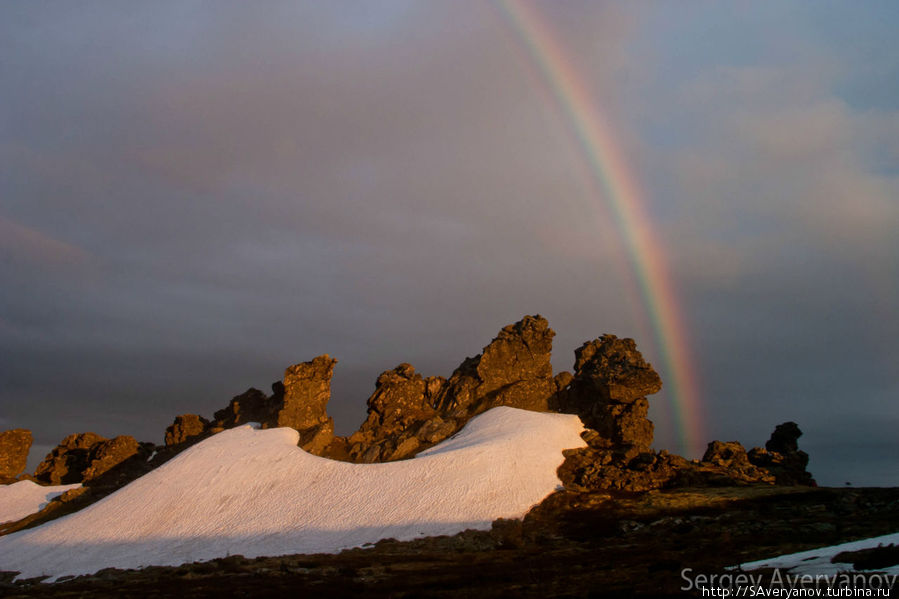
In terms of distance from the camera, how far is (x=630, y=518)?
49.3 m

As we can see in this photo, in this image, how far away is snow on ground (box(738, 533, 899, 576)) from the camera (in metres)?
22.9

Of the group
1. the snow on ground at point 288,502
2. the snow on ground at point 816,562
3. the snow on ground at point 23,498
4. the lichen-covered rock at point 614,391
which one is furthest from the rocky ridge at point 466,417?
the snow on ground at point 816,562

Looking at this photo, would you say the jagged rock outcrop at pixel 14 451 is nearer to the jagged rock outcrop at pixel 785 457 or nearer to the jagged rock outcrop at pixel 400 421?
the jagged rock outcrop at pixel 400 421

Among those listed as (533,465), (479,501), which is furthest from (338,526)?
(533,465)

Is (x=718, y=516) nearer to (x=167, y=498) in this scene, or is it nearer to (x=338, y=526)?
(x=338, y=526)

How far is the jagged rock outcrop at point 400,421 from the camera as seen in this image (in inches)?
2840

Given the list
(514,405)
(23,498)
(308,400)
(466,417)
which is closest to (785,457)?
(514,405)

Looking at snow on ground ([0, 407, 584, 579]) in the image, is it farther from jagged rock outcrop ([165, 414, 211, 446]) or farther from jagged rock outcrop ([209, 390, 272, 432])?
jagged rock outcrop ([165, 414, 211, 446])

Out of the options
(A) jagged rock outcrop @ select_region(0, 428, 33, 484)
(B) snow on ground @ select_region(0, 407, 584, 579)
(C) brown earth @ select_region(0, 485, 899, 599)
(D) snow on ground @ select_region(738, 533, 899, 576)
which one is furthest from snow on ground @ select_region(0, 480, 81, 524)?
(D) snow on ground @ select_region(738, 533, 899, 576)

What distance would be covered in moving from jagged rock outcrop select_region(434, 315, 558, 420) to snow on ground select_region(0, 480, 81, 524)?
163 feet

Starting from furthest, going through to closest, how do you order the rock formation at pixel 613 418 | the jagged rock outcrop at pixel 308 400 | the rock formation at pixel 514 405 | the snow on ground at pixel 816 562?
the jagged rock outcrop at pixel 308 400, the rock formation at pixel 514 405, the rock formation at pixel 613 418, the snow on ground at pixel 816 562

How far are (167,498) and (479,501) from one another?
32224 mm

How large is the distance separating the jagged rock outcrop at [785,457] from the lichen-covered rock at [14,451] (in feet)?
329

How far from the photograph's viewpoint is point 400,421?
7806cm
